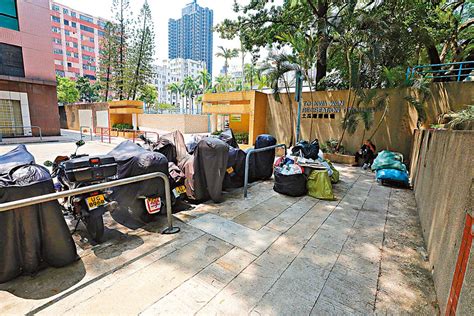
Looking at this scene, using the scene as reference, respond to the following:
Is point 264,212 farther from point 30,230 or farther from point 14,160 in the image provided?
point 14,160

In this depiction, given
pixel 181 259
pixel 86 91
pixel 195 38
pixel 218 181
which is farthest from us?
pixel 195 38

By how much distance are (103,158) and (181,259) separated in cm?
139

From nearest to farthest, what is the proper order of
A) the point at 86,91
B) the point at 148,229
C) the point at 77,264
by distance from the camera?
the point at 77,264 < the point at 148,229 < the point at 86,91

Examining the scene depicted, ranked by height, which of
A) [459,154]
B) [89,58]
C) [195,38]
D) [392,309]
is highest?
[195,38]

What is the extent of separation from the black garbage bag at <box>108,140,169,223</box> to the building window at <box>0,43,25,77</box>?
534 inches

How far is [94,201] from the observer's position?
2.34 m

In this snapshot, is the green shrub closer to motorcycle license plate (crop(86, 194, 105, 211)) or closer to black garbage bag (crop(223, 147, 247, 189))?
black garbage bag (crop(223, 147, 247, 189))

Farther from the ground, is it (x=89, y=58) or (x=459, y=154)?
(x=89, y=58)

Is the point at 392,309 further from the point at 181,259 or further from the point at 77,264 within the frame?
the point at 77,264

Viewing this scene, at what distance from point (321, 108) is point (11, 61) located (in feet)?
48.4

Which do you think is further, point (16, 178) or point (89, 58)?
point (89, 58)

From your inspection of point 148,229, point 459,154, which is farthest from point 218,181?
point 459,154

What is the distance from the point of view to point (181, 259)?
2.21m

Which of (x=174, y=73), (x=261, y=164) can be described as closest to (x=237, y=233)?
(x=261, y=164)
